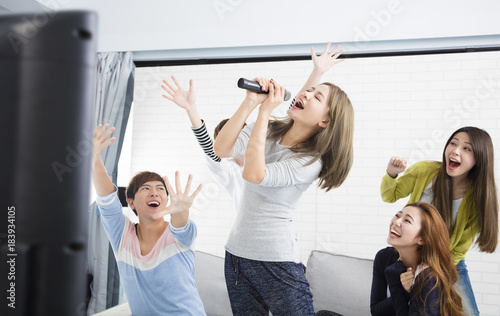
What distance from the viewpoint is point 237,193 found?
2.31 m

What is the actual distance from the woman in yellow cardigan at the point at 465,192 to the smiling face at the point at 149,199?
1112 mm

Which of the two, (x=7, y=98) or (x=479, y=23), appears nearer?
(x=7, y=98)

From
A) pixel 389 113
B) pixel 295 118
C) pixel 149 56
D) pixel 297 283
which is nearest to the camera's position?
pixel 297 283

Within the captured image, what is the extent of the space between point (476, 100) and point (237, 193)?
1.91 metres

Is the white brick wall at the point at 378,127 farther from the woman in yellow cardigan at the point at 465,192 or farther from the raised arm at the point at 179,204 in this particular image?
the raised arm at the point at 179,204

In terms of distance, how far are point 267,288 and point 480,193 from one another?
4.10ft

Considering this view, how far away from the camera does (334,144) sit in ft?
5.11

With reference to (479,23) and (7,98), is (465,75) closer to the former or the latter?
(479,23)

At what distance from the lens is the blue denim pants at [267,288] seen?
144cm

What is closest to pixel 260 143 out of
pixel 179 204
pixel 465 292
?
pixel 179 204

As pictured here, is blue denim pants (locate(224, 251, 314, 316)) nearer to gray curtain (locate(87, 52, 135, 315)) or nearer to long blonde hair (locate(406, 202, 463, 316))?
long blonde hair (locate(406, 202, 463, 316))

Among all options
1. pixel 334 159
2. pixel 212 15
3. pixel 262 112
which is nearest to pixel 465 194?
pixel 334 159

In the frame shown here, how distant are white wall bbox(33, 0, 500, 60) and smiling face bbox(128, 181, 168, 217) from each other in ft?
3.94

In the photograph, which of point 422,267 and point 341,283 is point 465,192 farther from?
point 341,283
